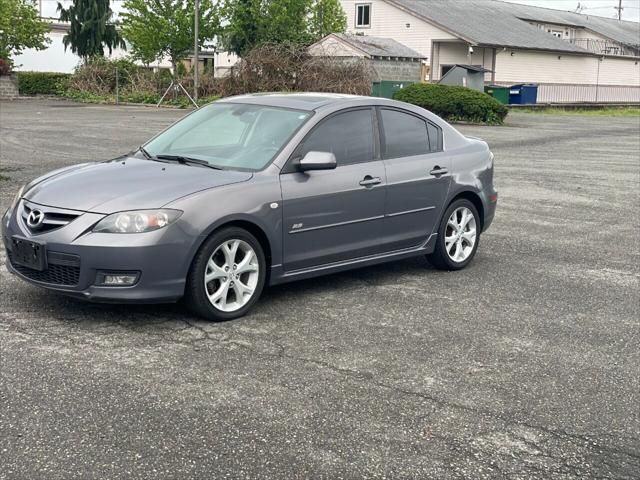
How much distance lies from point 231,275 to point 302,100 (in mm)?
1882

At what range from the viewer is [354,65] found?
3522 cm

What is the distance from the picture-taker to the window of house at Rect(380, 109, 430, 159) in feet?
24.9

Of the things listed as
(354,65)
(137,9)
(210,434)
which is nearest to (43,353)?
(210,434)

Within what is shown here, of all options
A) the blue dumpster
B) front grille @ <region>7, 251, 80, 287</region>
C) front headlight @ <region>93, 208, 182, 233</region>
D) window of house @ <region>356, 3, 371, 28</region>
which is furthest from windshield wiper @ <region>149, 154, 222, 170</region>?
window of house @ <region>356, 3, 371, 28</region>

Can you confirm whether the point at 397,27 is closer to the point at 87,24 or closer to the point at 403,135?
the point at 87,24

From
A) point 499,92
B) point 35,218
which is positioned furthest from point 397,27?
point 35,218

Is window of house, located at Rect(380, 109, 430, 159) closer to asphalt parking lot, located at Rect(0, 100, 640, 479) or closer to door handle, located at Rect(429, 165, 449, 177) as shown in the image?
door handle, located at Rect(429, 165, 449, 177)

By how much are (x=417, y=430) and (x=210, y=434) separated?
1.02 metres

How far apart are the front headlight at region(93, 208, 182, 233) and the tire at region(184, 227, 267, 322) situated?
0.33 metres

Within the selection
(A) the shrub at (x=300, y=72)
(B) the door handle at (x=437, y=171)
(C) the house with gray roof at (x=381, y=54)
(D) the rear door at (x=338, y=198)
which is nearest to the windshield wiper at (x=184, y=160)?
(D) the rear door at (x=338, y=198)

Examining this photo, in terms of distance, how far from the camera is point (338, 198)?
6.95m

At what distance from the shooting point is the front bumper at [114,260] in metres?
5.78

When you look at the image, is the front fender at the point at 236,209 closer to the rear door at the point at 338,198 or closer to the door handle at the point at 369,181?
the rear door at the point at 338,198

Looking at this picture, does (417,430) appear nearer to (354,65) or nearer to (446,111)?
(446,111)
